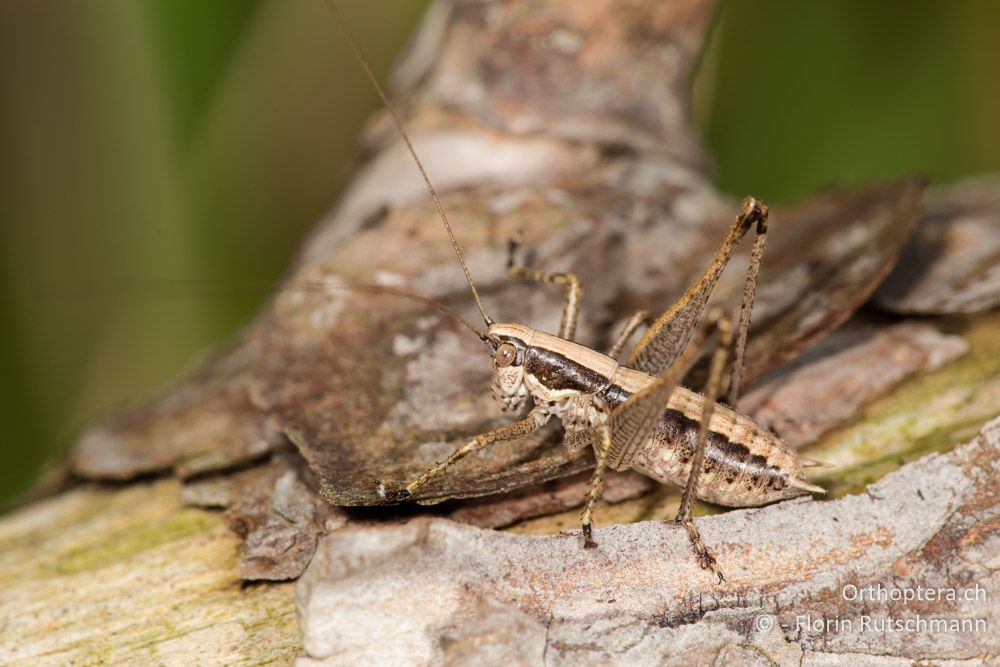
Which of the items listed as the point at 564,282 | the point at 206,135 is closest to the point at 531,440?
the point at 564,282

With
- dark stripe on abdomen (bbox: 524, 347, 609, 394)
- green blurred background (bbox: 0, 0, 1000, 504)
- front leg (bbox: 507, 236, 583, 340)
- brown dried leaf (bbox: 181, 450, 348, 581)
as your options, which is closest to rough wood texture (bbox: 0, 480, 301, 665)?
brown dried leaf (bbox: 181, 450, 348, 581)

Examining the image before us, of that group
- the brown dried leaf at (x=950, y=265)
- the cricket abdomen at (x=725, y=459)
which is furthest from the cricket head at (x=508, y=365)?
the brown dried leaf at (x=950, y=265)

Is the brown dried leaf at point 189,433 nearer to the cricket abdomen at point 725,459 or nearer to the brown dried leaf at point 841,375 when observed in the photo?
the cricket abdomen at point 725,459

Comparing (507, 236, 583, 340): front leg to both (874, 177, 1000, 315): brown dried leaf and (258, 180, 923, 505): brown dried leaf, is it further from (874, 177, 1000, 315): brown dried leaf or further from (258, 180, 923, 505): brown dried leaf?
(874, 177, 1000, 315): brown dried leaf

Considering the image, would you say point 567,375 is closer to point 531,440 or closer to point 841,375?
A: point 531,440

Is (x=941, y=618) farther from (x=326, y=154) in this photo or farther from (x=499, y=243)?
(x=326, y=154)

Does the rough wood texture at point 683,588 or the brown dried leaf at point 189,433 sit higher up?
the brown dried leaf at point 189,433
